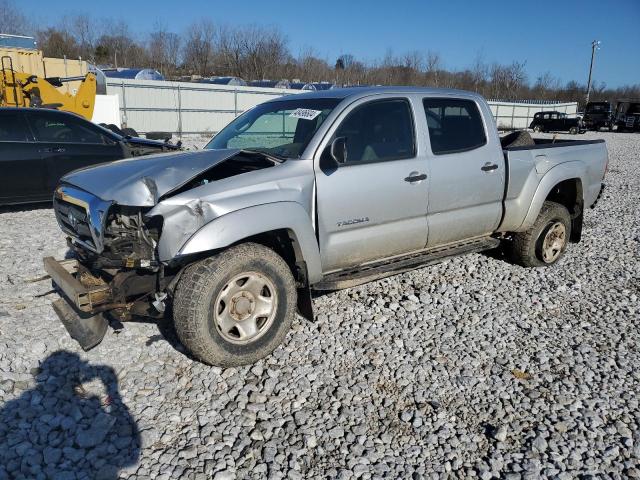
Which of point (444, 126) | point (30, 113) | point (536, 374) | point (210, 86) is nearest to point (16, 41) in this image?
point (210, 86)

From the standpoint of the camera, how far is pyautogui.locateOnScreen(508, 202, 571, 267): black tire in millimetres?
5688

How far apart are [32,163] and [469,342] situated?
6.92 meters

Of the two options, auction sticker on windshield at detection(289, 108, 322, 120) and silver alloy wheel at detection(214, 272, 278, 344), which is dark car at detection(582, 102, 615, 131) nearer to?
auction sticker on windshield at detection(289, 108, 322, 120)

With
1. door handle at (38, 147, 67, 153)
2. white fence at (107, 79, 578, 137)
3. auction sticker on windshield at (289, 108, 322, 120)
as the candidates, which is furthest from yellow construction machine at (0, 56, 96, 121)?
auction sticker on windshield at (289, 108, 322, 120)

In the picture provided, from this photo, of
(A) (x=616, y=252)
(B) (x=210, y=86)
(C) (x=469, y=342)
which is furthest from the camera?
(B) (x=210, y=86)

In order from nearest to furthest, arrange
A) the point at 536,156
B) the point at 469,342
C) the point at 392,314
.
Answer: the point at 469,342 → the point at 392,314 → the point at 536,156

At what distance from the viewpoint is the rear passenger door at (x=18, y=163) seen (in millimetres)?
7570

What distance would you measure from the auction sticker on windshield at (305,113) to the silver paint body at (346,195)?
20 cm

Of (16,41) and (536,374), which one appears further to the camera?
(16,41)

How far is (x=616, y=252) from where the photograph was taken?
680 centimetres

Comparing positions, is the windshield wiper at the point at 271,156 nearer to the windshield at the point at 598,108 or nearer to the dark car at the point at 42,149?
the dark car at the point at 42,149

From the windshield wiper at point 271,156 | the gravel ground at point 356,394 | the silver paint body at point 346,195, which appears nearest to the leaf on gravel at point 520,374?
the gravel ground at point 356,394

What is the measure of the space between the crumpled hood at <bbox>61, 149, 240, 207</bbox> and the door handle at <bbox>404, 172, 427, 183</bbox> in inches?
58.0

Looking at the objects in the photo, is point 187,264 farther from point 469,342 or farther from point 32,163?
point 32,163
